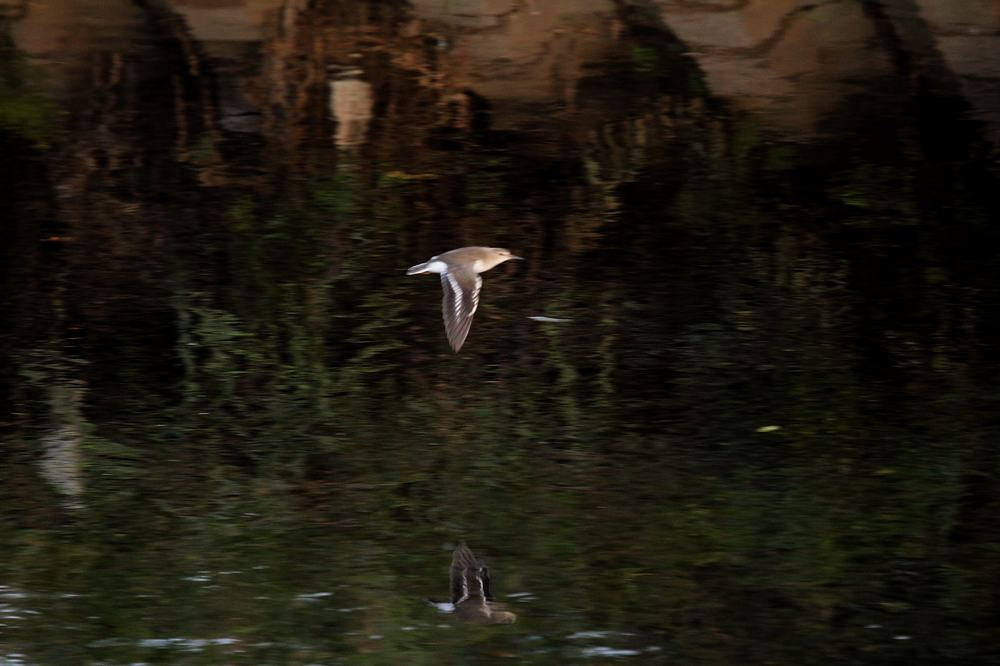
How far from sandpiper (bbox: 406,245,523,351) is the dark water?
0.17 metres

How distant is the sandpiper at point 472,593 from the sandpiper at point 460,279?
1.49 m

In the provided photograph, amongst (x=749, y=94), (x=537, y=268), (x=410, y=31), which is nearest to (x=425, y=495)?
(x=537, y=268)

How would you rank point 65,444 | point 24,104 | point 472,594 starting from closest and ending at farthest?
point 472,594 → point 65,444 → point 24,104

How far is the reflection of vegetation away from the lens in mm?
10133

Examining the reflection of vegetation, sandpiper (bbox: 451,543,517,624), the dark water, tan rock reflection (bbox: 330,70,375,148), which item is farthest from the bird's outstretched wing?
the reflection of vegetation

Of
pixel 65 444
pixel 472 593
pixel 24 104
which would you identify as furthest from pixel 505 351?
pixel 24 104

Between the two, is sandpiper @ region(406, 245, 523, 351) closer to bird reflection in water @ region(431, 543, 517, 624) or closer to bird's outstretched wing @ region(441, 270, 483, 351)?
bird's outstretched wing @ region(441, 270, 483, 351)

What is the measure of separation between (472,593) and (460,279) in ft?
7.08

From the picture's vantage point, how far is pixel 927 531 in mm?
5641

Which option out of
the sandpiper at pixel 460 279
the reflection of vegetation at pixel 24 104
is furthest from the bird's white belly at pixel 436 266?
the reflection of vegetation at pixel 24 104

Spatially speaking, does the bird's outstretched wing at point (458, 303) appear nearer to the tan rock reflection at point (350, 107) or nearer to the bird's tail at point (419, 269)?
the bird's tail at point (419, 269)

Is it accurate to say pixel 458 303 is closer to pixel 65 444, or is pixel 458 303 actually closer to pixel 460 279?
Result: pixel 460 279

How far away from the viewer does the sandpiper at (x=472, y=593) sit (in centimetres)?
512

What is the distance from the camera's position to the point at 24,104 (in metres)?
10.6
